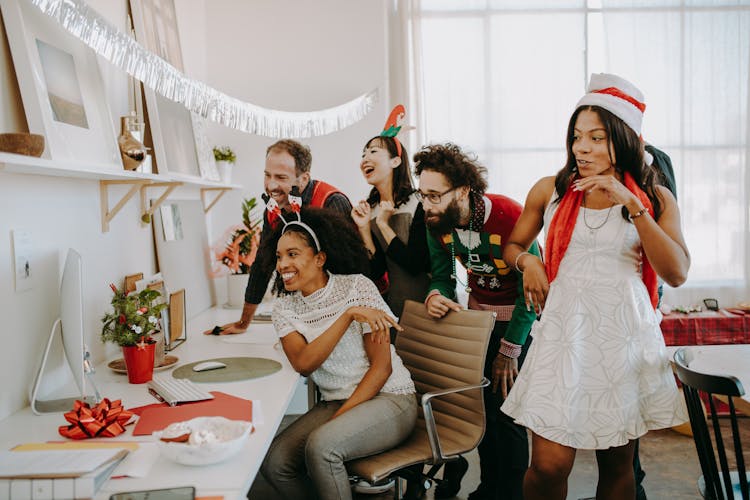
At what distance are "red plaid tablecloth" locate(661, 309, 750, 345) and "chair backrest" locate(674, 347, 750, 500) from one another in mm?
2369

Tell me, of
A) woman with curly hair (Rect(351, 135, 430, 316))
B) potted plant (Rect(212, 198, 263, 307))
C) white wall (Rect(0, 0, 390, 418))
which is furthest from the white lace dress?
white wall (Rect(0, 0, 390, 418))

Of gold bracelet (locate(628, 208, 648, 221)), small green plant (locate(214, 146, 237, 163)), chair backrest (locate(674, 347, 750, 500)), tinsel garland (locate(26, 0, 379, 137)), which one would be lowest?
chair backrest (locate(674, 347, 750, 500))

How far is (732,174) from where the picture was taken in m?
4.13

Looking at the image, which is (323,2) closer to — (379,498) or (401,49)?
(401,49)

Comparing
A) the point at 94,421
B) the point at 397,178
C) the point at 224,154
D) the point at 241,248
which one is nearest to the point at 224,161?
the point at 224,154

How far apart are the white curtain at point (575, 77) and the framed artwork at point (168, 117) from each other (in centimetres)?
151

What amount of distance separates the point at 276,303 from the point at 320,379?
1.00ft

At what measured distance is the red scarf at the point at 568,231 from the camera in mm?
1762

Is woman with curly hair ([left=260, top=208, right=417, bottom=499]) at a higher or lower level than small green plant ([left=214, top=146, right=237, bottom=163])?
lower

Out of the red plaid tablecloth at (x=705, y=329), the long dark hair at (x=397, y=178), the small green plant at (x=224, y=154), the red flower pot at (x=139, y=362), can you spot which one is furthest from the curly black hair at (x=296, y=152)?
the red plaid tablecloth at (x=705, y=329)

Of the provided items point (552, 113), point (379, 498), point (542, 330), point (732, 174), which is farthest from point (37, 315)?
point (732, 174)

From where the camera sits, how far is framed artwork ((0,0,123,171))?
66.8 inches

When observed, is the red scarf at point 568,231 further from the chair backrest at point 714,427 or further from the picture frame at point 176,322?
the picture frame at point 176,322

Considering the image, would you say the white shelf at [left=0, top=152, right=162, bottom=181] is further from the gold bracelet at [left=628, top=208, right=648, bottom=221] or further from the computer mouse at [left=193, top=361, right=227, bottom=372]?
the gold bracelet at [left=628, top=208, right=648, bottom=221]
